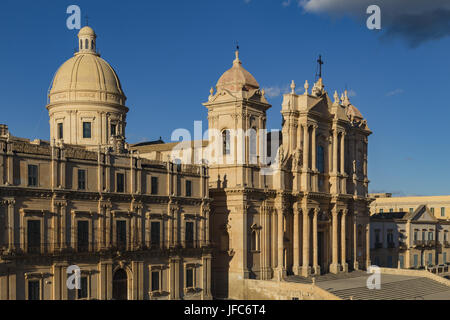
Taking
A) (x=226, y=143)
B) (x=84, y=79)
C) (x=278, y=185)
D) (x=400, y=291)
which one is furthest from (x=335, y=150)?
(x=84, y=79)

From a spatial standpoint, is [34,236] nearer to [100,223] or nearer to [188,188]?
[100,223]

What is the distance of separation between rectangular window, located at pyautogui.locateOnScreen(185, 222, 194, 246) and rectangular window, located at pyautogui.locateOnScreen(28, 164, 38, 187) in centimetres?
1473

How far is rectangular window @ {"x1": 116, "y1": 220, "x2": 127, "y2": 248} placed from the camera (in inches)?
1832

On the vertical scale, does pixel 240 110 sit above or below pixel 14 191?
above

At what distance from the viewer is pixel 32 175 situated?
135ft

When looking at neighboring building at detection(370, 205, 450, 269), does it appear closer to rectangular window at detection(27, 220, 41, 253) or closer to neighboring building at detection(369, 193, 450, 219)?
neighboring building at detection(369, 193, 450, 219)

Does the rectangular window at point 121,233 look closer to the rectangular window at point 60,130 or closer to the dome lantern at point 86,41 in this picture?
the rectangular window at point 60,130

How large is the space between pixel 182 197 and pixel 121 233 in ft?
21.5

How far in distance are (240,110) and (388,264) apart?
3728cm

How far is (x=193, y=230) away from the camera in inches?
2084

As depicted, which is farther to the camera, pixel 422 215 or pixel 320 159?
pixel 422 215

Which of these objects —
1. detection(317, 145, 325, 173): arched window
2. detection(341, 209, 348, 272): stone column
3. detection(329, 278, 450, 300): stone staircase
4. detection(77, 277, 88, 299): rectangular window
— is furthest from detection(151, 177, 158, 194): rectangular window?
detection(341, 209, 348, 272): stone column
